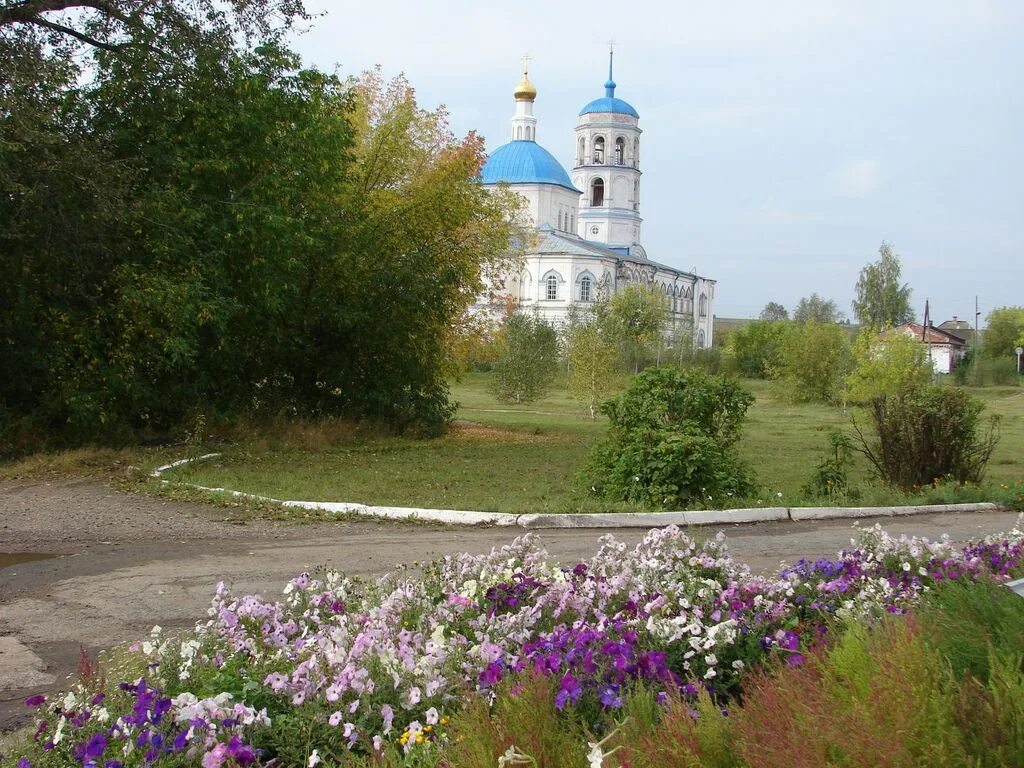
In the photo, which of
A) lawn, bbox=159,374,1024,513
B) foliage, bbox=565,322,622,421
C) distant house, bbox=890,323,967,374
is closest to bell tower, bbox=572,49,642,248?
distant house, bbox=890,323,967,374

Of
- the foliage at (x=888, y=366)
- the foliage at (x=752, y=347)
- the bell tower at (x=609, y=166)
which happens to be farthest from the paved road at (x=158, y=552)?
the bell tower at (x=609, y=166)

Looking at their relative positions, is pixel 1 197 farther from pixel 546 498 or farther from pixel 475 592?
pixel 475 592

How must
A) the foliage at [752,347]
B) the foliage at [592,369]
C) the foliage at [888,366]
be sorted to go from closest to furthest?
the foliage at [888,366] → the foliage at [592,369] → the foliage at [752,347]

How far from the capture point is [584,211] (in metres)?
97.6

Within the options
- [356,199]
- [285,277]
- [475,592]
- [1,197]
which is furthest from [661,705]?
[356,199]

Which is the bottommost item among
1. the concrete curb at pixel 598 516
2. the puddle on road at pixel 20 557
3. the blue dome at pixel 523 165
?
the puddle on road at pixel 20 557

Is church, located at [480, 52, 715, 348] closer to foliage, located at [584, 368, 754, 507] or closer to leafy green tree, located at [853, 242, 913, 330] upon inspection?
leafy green tree, located at [853, 242, 913, 330]

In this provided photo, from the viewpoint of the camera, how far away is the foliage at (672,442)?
11.4m

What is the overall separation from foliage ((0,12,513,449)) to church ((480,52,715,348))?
192 feet

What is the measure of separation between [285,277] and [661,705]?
14.4 m

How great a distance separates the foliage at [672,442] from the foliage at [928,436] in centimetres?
202

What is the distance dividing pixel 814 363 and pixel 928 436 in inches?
1210

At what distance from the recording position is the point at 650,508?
11.1m

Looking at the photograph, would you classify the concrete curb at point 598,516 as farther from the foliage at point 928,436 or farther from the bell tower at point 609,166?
the bell tower at point 609,166
